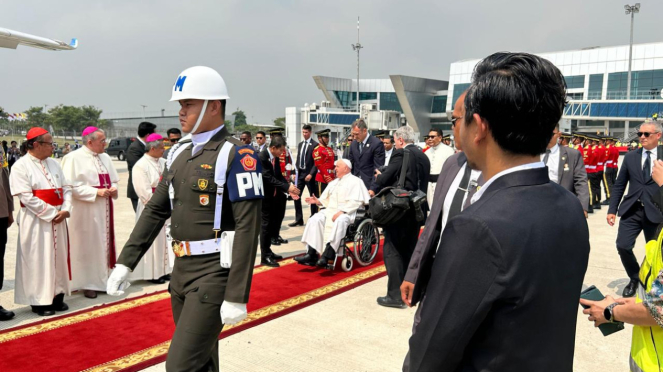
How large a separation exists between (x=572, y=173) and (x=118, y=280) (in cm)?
549

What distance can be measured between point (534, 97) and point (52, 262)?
5.27 metres

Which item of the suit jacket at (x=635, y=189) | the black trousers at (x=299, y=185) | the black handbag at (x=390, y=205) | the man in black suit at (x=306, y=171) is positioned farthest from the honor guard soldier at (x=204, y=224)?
the black trousers at (x=299, y=185)

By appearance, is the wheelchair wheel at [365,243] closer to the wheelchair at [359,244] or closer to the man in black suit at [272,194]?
the wheelchair at [359,244]

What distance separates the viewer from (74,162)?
5.52 metres

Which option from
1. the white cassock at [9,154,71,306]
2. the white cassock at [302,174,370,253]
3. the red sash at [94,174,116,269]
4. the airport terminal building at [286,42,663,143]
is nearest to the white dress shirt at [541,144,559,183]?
the white cassock at [302,174,370,253]

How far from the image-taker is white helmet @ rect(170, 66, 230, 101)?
8.54 feet

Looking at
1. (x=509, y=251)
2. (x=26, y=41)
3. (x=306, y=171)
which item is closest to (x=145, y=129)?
(x=306, y=171)

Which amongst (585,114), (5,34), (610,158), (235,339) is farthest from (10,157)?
(585,114)

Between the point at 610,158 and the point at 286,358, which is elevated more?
the point at 610,158

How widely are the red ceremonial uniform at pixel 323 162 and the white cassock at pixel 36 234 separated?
17.3ft

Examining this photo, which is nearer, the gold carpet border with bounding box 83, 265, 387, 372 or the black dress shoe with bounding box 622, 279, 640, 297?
the gold carpet border with bounding box 83, 265, 387, 372

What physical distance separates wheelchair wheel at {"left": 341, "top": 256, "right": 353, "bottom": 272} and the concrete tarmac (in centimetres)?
65

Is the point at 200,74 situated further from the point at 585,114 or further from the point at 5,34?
the point at 585,114

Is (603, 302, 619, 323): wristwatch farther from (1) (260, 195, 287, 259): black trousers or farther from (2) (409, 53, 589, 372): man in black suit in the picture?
(1) (260, 195, 287, 259): black trousers
